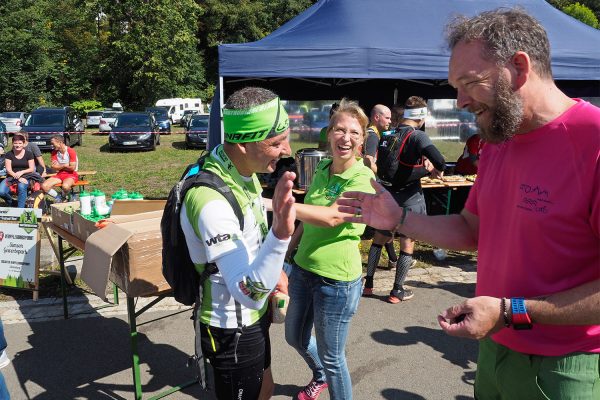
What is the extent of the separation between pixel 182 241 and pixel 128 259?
1.08m

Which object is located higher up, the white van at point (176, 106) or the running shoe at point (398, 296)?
the white van at point (176, 106)

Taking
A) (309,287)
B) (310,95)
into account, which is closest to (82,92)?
(310,95)

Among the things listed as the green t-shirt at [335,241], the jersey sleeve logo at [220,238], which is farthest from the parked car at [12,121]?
the jersey sleeve logo at [220,238]

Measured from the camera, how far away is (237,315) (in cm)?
200

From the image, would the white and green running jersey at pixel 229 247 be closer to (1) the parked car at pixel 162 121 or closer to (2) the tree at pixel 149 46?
(1) the parked car at pixel 162 121

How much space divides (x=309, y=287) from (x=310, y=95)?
773 centimetres

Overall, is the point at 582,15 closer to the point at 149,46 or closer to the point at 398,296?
the point at 149,46

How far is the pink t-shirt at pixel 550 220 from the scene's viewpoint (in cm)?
137

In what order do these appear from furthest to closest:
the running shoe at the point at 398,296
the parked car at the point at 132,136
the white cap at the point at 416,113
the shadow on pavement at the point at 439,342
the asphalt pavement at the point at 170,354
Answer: the parked car at the point at 132,136
the white cap at the point at 416,113
the running shoe at the point at 398,296
the shadow on pavement at the point at 439,342
the asphalt pavement at the point at 170,354

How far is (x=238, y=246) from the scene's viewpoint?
1772 mm

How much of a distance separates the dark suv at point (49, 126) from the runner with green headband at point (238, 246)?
1727 cm

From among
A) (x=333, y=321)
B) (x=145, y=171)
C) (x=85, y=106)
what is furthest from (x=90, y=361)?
(x=85, y=106)

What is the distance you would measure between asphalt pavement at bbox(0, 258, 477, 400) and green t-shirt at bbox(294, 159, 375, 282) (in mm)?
1105

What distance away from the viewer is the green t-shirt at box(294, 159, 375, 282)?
268cm
